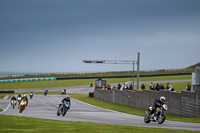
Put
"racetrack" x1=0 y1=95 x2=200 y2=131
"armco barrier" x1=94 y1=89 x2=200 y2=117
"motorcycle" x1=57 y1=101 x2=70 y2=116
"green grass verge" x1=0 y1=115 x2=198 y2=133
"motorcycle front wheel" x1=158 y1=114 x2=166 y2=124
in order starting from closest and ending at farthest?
"green grass verge" x1=0 y1=115 x2=198 y2=133
"racetrack" x1=0 y1=95 x2=200 y2=131
"motorcycle front wheel" x1=158 y1=114 x2=166 y2=124
"armco barrier" x1=94 y1=89 x2=200 y2=117
"motorcycle" x1=57 y1=101 x2=70 y2=116

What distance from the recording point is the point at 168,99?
25.0m

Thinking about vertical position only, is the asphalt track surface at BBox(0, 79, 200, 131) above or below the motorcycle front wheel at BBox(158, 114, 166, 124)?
below

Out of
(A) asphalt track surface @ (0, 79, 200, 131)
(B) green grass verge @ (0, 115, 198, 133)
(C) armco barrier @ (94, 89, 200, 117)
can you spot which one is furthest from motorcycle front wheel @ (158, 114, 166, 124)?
(C) armco barrier @ (94, 89, 200, 117)

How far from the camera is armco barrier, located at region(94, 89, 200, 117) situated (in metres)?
21.0

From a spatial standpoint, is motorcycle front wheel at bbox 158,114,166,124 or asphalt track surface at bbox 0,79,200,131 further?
motorcycle front wheel at bbox 158,114,166,124

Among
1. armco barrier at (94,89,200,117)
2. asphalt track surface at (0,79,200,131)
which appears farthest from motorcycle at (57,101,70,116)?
armco barrier at (94,89,200,117)

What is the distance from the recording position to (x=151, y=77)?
8344cm

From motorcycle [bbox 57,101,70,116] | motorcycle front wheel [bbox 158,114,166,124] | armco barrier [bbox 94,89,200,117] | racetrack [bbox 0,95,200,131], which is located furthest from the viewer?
motorcycle [bbox 57,101,70,116]

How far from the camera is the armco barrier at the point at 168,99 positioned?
21.0 meters

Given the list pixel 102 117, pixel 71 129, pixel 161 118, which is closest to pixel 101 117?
pixel 102 117

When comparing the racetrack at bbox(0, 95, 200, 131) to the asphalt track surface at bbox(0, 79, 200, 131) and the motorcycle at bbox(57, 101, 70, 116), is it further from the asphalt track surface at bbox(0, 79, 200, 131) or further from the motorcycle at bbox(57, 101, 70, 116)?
the motorcycle at bbox(57, 101, 70, 116)

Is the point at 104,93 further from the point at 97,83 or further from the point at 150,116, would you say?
the point at 150,116

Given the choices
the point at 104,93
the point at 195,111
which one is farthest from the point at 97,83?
the point at 195,111

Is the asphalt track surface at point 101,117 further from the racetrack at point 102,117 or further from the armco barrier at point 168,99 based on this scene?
the armco barrier at point 168,99
